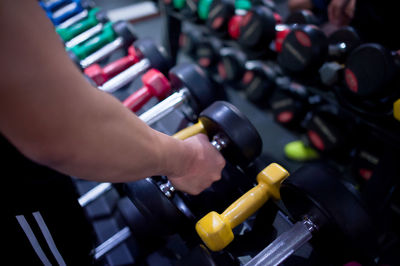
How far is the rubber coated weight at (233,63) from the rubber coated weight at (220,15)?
1.57ft

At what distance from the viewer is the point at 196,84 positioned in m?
0.91

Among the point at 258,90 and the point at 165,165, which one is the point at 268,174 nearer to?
the point at 165,165

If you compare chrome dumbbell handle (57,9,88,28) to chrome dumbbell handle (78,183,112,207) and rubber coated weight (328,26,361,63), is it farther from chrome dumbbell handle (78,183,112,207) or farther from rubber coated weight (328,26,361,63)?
rubber coated weight (328,26,361,63)

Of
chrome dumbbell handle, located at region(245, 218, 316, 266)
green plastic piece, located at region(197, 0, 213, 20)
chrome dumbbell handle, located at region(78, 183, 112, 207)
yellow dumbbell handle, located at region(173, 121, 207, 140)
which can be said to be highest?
green plastic piece, located at region(197, 0, 213, 20)

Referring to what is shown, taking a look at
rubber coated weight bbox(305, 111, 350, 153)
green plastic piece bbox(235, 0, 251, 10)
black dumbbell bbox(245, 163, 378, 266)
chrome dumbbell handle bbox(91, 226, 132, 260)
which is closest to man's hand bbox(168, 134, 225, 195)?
black dumbbell bbox(245, 163, 378, 266)

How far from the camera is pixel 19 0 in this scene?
317 millimetres

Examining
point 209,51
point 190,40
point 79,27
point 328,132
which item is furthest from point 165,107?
point 190,40

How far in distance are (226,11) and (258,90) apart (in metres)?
0.57

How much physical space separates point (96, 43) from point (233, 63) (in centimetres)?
88

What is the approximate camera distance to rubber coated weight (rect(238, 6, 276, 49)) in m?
1.16

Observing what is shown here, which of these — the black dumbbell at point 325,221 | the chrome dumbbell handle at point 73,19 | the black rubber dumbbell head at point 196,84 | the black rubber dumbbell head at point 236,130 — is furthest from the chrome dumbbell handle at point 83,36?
the black dumbbell at point 325,221

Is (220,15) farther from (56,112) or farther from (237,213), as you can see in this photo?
(56,112)

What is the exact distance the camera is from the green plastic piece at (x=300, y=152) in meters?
1.53

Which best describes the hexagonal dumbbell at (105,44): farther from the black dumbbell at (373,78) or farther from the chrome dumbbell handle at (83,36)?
the black dumbbell at (373,78)
